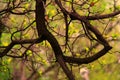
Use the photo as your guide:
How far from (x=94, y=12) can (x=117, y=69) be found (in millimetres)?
11150

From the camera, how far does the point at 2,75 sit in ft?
32.3

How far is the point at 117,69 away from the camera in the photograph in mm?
18266

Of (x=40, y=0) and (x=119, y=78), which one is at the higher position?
(x=40, y=0)

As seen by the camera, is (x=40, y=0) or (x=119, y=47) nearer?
(x=40, y=0)

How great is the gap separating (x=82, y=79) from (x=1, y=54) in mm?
11038

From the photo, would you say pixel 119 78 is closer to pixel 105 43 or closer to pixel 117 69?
pixel 117 69

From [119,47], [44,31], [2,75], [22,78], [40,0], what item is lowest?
[119,47]

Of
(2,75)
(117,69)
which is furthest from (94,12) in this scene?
(117,69)

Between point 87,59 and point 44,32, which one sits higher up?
point 44,32

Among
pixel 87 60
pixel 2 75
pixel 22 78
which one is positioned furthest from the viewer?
pixel 22 78

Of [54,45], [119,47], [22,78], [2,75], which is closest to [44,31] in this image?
[54,45]

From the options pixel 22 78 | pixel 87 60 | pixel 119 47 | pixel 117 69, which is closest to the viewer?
pixel 87 60

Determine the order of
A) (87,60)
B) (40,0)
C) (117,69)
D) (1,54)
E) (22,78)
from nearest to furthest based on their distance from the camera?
(40,0)
(87,60)
(1,54)
(22,78)
(117,69)

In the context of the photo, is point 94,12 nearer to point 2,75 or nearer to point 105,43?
point 105,43
